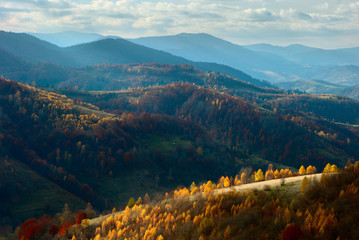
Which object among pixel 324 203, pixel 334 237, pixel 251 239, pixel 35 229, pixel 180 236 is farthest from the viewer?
pixel 35 229

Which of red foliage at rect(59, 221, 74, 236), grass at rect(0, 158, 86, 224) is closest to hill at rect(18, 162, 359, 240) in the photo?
red foliage at rect(59, 221, 74, 236)

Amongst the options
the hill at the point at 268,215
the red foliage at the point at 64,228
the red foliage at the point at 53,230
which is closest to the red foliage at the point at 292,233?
the hill at the point at 268,215

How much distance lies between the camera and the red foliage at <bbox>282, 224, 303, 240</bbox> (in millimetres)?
30203

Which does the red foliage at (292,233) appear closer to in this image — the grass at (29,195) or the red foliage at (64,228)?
the red foliage at (64,228)

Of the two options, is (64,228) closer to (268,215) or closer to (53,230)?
(53,230)

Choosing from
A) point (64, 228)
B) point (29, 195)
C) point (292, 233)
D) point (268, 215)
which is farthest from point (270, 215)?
point (29, 195)

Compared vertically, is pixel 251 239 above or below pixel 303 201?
below

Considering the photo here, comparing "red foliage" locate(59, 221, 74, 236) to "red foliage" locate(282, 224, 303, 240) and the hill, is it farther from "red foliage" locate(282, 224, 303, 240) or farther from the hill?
"red foliage" locate(282, 224, 303, 240)

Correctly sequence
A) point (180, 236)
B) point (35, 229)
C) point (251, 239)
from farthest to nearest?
1. point (35, 229)
2. point (180, 236)
3. point (251, 239)

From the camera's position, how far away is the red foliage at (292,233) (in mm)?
30203

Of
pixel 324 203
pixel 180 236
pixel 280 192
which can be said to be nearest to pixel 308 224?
pixel 324 203

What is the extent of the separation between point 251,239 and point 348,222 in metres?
10.7

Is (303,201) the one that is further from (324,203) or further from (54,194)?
(54,194)

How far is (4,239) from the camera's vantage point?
77.2 meters
